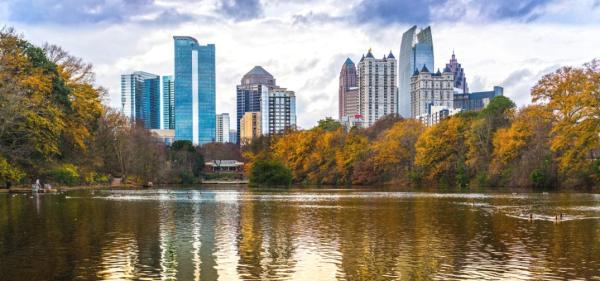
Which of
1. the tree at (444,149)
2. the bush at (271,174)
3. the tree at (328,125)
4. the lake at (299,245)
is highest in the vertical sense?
the tree at (328,125)

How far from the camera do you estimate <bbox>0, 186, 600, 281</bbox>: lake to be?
693 inches

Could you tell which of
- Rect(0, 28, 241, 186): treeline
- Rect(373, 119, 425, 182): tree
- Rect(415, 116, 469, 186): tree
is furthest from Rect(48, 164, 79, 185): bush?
Rect(415, 116, 469, 186): tree

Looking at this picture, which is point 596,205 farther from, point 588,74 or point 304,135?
point 304,135

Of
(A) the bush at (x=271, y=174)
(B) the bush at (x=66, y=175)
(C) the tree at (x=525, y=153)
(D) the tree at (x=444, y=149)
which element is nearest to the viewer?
(B) the bush at (x=66, y=175)

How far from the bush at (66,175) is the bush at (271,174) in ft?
111

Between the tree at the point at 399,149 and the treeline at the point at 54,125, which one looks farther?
the tree at the point at 399,149

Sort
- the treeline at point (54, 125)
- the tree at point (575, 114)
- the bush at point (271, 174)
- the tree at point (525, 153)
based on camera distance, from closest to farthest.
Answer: the treeline at point (54, 125)
the tree at point (575, 114)
the tree at point (525, 153)
the bush at point (271, 174)

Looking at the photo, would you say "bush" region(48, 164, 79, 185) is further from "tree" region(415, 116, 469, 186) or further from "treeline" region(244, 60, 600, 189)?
"tree" region(415, 116, 469, 186)

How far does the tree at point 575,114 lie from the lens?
208 feet

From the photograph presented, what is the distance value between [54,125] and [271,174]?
5587 cm

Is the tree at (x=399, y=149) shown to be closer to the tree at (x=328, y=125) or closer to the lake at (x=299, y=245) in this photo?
the tree at (x=328, y=125)

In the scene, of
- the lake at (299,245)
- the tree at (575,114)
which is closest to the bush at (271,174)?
the tree at (575,114)

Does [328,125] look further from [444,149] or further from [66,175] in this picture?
[66,175]

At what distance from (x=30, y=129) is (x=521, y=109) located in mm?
61377
